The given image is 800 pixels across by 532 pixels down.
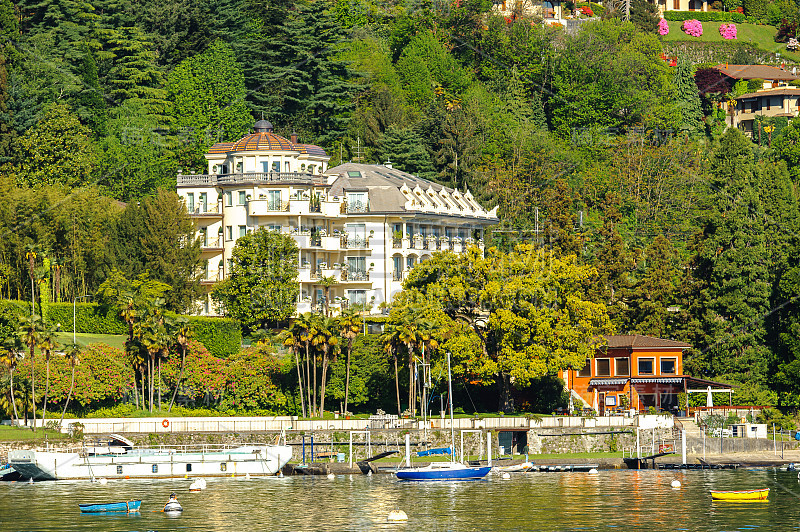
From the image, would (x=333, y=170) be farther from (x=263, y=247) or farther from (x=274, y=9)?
(x=274, y=9)

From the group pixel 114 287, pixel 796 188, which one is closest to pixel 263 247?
pixel 114 287

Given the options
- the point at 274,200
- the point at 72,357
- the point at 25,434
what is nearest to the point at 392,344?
the point at 72,357

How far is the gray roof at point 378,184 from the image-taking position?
131m

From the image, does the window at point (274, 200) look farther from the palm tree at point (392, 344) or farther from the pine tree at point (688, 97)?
the pine tree at point (688, 97)

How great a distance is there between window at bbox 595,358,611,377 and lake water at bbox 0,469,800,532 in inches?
812

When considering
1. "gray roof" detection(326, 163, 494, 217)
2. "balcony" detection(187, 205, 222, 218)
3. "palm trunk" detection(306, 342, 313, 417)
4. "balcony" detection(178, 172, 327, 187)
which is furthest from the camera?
"gray roof" detection(326, 163, 494, 217)

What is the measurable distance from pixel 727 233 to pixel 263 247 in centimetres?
3959

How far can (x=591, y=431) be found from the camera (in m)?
106

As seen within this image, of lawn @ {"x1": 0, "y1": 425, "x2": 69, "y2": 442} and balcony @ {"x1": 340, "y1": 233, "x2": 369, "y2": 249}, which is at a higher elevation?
balcony @ {"x1": 340, "y1": 233, "x2": 369, "y2": 249}

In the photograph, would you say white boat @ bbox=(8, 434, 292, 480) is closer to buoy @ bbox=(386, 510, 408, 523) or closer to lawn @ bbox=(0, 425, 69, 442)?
lawn @ bbox=(0, 425, 69, 442)

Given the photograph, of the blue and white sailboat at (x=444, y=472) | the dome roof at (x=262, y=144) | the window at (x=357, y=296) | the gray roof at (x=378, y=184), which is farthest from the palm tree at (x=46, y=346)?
the gray roof at (x=378, y=184)

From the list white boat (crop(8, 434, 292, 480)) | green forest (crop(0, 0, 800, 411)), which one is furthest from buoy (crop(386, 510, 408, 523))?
green forest (crop(0, 0, 800, 411))

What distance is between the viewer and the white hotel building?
12606cm

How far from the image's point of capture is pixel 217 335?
114 meters
